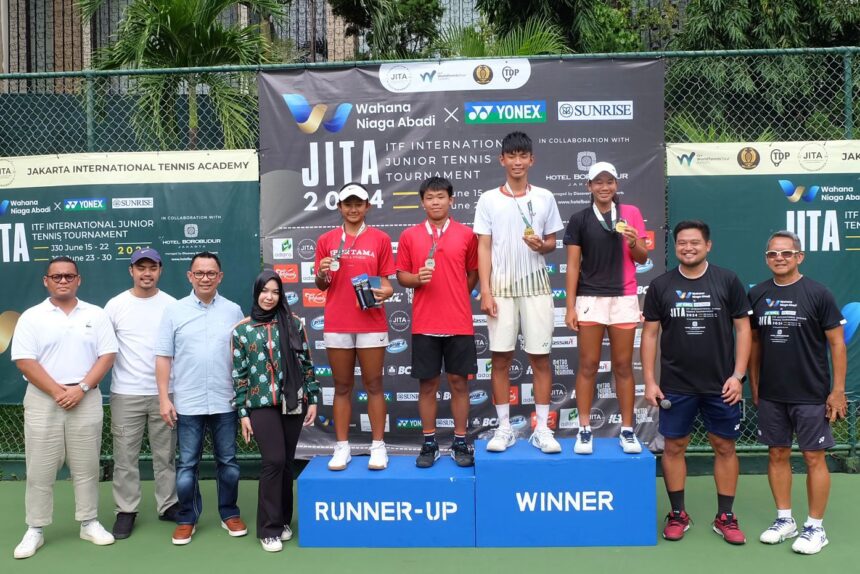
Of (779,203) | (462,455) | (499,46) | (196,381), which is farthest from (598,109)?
(196,381)

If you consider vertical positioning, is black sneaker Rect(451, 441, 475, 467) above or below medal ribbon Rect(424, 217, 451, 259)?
below

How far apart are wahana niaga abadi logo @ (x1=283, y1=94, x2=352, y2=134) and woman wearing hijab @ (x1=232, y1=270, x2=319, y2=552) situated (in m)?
1.55

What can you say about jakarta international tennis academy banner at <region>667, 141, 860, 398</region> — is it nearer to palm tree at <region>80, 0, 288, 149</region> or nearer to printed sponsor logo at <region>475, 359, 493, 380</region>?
printed sponsor logo at <region>475, 359, 493, 380</region>

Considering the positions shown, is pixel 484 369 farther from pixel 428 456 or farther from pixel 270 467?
pixel 270 467

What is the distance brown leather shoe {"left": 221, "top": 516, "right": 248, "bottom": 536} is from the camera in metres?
4.70

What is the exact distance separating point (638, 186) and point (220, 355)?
3092 millimetres

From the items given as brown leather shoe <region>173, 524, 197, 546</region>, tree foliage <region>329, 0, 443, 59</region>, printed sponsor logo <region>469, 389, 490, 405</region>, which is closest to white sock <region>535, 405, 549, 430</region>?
printed sponsor logo <region>469, 389, 490, 405</region>

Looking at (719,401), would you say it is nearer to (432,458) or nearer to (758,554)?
(758,554)

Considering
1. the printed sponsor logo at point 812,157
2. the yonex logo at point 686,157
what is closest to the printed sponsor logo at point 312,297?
the yonex logo at point 686,157

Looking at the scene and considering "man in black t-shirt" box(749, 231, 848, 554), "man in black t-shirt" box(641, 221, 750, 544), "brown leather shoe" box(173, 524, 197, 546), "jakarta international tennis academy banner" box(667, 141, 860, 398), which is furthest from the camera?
"jakarta international tennis academy banner" box(667, 141, 860, 398)

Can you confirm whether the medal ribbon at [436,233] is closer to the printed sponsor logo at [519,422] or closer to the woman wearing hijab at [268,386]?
the woman wearing hijab at [268,386]

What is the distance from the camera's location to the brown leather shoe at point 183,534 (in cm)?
459

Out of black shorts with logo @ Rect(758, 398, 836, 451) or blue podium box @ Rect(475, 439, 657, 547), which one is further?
blue podium box @ Rect(475, 439, 657, 547)

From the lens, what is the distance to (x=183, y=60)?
6.68 m
